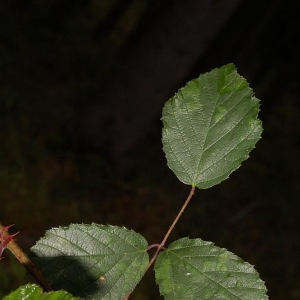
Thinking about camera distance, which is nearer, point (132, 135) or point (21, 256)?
point (21, 256)

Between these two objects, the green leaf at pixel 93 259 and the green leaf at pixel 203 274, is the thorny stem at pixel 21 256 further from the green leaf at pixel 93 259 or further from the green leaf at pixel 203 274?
the green leaf at pixel 203 274

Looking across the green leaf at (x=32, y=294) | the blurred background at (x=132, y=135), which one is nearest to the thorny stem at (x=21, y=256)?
the green leaf at (x=32, y=294)

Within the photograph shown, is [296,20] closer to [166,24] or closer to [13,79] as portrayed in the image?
[166,24]

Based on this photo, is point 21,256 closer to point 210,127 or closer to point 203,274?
point 203,274

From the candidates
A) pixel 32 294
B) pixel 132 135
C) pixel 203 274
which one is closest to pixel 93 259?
pixel 203 274

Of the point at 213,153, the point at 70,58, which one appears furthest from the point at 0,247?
the point at 70,58
